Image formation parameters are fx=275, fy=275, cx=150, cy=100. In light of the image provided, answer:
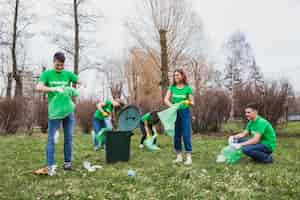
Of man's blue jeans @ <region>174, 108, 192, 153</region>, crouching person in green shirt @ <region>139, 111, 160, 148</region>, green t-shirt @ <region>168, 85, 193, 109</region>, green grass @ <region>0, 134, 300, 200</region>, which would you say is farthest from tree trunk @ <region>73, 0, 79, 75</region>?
man's blue jeans @ <region>174, 108, 192, 153</region>

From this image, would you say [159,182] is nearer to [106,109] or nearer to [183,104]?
[183,104]

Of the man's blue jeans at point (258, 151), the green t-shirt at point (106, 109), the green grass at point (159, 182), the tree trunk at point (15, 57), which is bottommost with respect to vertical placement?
the green grass at point (159, 182)

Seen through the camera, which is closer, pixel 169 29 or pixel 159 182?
pixel 159 182

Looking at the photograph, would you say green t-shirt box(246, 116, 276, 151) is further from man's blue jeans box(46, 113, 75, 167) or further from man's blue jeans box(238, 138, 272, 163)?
man's blue jeans box(46, 113, 75, 167)

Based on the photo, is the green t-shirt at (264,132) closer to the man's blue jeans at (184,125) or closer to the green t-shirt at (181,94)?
the man's blue jeans at (184,125)

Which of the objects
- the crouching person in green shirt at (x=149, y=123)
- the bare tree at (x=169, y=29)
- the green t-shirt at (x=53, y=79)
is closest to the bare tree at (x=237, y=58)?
the bare tree at (x=169, y=29)

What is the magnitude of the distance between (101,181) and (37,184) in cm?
80

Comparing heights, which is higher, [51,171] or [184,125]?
[184,125]

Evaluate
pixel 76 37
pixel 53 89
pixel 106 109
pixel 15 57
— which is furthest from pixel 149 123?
pixel 15 57

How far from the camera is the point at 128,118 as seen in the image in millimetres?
5828

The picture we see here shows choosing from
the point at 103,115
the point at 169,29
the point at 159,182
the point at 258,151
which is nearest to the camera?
the point at 159,182

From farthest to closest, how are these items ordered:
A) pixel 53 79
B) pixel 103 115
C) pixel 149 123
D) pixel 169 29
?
pixel 169 29 < pixel 149 123 < pixel 103 115 < pixel 53 79

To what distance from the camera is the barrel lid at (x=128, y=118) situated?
226 inches

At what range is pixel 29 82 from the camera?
25906 mm
